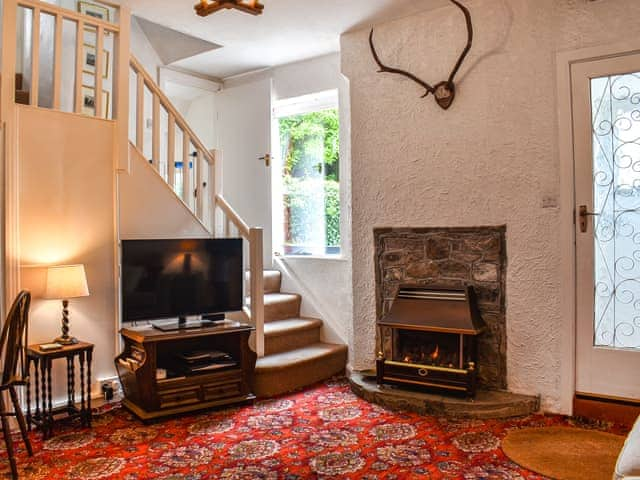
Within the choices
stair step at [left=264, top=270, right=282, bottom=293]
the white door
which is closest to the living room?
stair step at [left=264, top=270, right=282, bottom=293]

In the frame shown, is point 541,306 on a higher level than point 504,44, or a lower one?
lower

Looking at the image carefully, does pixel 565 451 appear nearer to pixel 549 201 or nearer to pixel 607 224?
pixel 607 224

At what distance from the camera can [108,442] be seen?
3.10m

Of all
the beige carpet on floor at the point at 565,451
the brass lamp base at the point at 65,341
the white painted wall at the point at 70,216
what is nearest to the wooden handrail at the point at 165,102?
the white painted wall at the point at 70,216

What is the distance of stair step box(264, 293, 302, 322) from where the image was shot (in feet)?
15.9

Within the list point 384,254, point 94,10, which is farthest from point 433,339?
point 94,10

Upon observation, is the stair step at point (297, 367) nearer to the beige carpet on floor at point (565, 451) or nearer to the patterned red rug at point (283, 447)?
the patterned red rug at point (283, 447)

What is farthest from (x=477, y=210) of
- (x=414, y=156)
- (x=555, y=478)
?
(x=555, y=478)

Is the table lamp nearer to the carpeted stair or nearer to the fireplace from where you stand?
the carpeted stair

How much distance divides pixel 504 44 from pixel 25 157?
319cm

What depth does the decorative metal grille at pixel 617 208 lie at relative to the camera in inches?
132

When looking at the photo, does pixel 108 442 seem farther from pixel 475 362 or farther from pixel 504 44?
pixel 504 44

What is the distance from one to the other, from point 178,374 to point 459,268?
2.06 meters

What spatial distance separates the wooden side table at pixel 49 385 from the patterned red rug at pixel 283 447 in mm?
100
